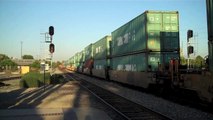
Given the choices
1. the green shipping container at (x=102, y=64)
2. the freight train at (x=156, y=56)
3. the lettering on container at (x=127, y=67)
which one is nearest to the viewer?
the freight train at (x=156, y=56)

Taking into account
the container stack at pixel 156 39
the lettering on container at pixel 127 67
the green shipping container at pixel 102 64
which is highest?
the container stack at pixel 156 39

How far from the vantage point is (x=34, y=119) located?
9781 mm

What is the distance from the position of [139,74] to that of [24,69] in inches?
1938

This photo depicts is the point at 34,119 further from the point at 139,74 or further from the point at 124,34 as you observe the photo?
the point at 124,34

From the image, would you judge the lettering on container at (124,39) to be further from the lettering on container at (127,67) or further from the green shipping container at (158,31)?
the green shipping container at (158,31)

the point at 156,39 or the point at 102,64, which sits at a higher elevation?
the point at 156,39

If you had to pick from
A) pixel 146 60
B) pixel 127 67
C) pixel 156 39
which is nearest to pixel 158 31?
pixel 156 39

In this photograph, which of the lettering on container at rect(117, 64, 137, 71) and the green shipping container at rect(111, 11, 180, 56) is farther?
the lettering on container at rect(117, 64, 137, 71)

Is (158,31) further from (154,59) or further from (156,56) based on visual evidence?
(154,59)

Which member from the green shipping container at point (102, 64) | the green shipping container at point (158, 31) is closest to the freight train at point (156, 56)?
the green shipping container at point (158, 31)

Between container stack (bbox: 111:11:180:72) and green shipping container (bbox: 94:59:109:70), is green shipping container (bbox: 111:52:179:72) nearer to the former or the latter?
container stack (bbox: 111:11:180:72)

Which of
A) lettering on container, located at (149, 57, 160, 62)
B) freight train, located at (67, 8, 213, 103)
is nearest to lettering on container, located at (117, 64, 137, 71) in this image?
freight train, located at (67, 8, 213, 103)

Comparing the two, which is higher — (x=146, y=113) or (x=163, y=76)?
(x=163, y=76)

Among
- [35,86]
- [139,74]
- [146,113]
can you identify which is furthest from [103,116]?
[35,86]
